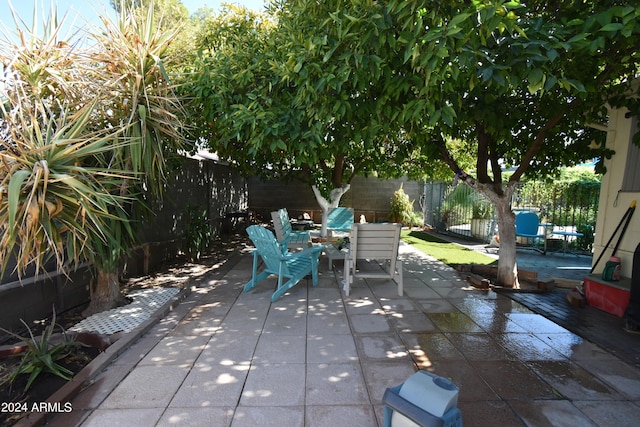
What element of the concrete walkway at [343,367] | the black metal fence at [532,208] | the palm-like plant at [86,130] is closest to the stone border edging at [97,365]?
the concrete walkway at [343,367]

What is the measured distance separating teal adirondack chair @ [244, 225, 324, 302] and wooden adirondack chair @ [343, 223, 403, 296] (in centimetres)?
54

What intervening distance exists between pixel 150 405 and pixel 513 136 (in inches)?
225

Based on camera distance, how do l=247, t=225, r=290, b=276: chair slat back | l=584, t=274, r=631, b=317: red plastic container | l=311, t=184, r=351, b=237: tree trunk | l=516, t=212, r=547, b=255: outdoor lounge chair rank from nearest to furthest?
l=584, t=274, r=631, b=317: red plastic container
l=247, t=225, r=290, b=276: chair slat back
l=516, t=212, r=547, b=255: outdoor lounge chair
l=311, t=184, r=351, b=237: tree trunk

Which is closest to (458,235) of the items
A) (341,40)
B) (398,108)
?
(398,108)

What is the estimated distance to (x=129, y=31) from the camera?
326 centimetres

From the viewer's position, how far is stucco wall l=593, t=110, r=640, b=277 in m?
4.18

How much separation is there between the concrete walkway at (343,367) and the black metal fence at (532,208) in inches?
215

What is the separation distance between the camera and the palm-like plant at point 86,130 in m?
2.35

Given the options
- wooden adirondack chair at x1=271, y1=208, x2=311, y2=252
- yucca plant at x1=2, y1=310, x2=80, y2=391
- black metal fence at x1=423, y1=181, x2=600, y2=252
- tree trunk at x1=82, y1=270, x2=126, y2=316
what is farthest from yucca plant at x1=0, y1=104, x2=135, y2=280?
black metal fence at x1=423, y1=181, x2=600, y2=252

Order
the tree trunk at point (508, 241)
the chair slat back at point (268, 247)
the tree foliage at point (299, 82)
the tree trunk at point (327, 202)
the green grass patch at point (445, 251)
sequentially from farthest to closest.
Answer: the tree trunk at point (327, 202) < the green grass patch at point (445, 251) < the tree trunk at point (508, 241) < the chair slat back at point (268, 247) < the tree foliage at point (299, 82)

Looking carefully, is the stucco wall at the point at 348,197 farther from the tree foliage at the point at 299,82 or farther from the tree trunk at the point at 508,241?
the tree trunk at the point at 508,241

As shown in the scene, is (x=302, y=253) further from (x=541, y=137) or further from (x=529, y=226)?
(x=529, y=226)

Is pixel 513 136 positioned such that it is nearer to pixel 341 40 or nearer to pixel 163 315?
pixel 341 40

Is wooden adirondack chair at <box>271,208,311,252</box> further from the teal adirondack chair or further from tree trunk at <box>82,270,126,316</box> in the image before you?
tree trunk at <box>82,270,126,316</box>
